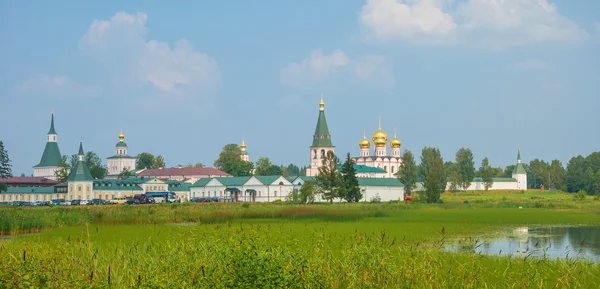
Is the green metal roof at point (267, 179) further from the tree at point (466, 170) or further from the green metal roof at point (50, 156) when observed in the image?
the green metal roof at point (50, 156)

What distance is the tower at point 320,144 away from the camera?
398 feet

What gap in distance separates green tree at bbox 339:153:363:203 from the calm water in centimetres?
3964

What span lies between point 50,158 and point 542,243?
138682 mm

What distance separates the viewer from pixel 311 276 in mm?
13641

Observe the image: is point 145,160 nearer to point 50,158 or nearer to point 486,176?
point 50,158

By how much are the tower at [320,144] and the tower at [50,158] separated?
5703 cm

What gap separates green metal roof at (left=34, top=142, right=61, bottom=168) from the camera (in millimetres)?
154500

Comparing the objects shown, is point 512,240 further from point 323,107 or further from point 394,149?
point 394,149

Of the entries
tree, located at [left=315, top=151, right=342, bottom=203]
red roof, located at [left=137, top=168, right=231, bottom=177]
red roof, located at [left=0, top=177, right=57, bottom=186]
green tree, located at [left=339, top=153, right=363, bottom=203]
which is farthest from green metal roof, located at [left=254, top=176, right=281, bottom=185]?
red roof, located at [left=0, top=177, right=57, bottom=186]

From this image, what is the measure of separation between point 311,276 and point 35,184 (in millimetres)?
119896

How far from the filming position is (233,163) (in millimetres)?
141625

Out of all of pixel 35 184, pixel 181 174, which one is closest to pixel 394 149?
pixel 181 174

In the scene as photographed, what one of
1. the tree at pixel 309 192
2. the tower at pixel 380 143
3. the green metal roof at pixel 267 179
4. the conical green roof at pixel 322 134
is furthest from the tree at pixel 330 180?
the tower at pixel 380 143

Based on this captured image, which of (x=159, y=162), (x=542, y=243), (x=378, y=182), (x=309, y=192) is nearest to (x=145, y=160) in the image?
(x=159, y=162)
